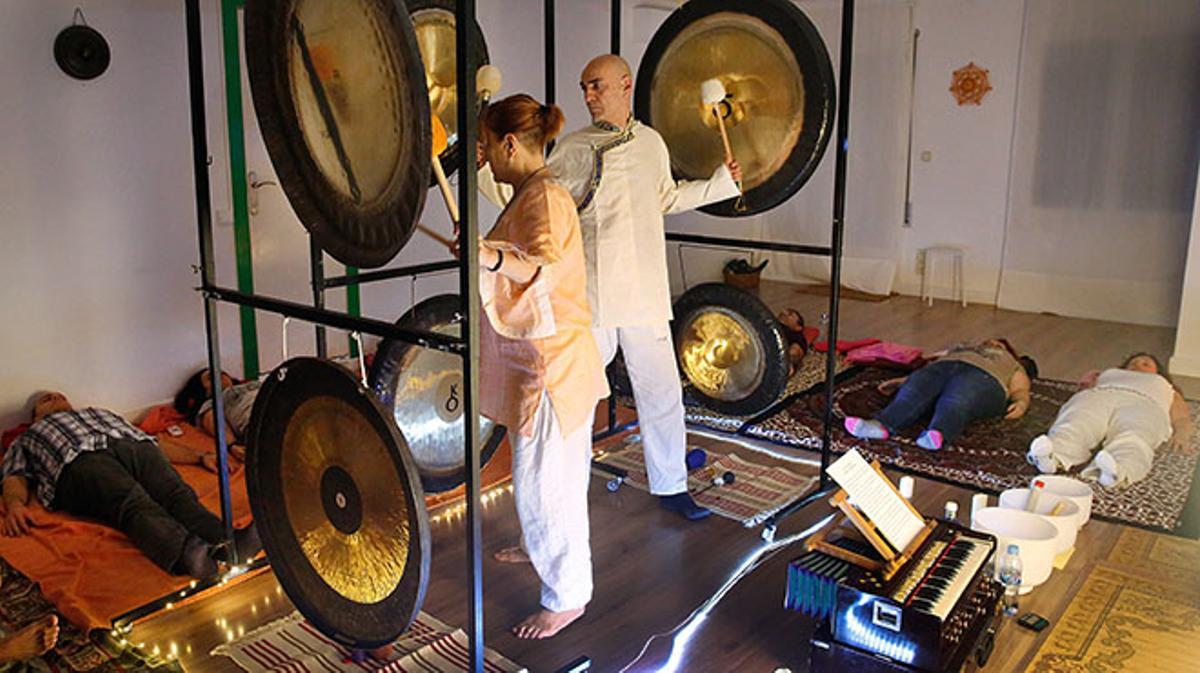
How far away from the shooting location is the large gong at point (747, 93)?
119 inches

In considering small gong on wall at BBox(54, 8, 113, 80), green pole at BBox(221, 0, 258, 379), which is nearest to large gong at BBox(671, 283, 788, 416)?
green pole at BBox(221, 0, 258, 379)

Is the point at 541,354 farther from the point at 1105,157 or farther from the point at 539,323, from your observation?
the point at 1105,157

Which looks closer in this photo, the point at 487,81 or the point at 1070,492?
the point at 487,81

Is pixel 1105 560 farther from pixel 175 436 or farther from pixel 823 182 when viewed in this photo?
pixel 823 182

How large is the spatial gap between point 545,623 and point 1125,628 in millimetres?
1431

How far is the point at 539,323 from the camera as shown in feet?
7.22

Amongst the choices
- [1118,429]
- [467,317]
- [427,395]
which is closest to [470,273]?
[467,317]

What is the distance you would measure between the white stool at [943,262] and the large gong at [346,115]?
567cm

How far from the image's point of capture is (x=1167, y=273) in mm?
6160

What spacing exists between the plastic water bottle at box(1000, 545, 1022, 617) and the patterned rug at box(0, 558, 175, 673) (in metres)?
2.02

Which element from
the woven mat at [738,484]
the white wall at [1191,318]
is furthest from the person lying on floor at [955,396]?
the white wall at [1191,318]

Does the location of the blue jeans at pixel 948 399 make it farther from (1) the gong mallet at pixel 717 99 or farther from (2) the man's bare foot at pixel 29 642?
(2) the man's bare foot at pixel 29 642

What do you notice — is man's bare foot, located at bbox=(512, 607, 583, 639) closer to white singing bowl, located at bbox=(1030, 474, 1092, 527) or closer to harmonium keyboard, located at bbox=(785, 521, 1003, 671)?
harmonium keyboard, located at bbox=(785, 521, 1003, 671)

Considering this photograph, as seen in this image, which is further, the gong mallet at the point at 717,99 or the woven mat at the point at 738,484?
the woven mat at the point at 738,484
